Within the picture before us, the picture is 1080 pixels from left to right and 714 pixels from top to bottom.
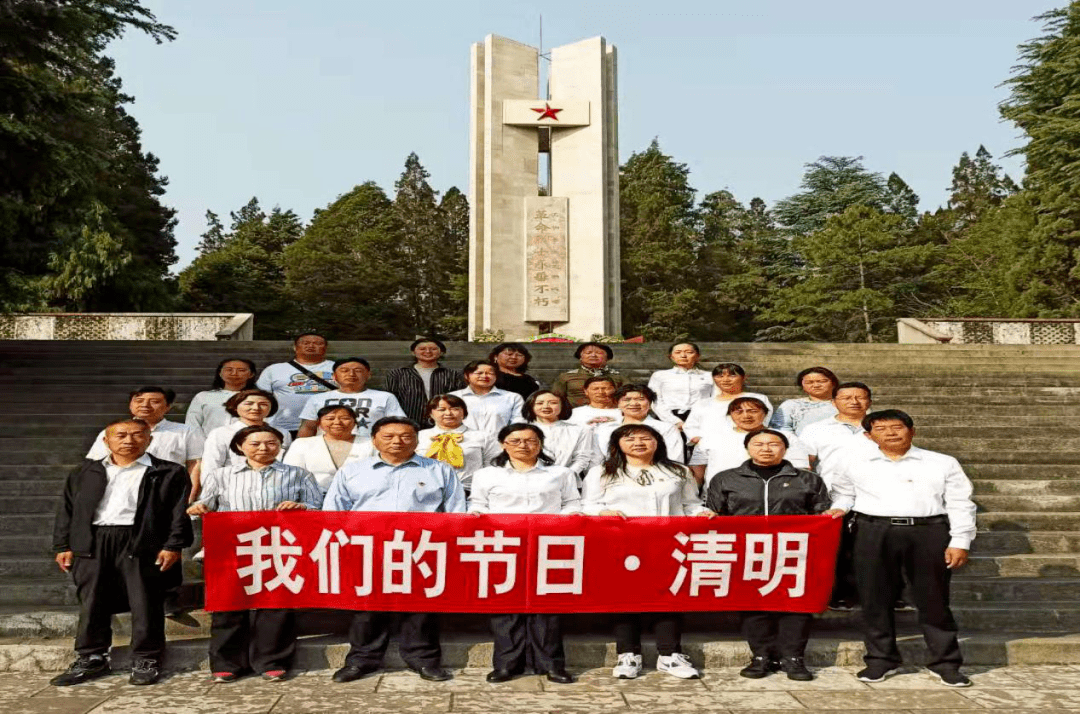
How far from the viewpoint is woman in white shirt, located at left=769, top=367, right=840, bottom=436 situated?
608cm

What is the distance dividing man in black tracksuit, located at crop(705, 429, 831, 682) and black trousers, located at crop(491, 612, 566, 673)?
3.37 feet

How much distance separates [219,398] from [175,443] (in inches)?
28.4

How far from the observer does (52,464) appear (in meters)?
7.64

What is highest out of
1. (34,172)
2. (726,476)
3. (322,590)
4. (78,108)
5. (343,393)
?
(78,108)

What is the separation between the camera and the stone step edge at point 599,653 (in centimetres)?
480

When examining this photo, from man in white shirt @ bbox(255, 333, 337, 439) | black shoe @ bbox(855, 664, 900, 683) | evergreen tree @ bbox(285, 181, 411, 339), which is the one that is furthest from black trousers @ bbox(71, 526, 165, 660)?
evergreen tree @ bbox(285, 181, 411, 339)

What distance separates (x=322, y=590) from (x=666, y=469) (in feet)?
6.74

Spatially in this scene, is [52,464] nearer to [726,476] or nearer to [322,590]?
[322,590]

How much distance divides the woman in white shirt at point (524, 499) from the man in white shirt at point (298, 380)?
2228 millimetres

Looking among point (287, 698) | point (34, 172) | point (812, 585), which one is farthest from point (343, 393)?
point (34, 172)

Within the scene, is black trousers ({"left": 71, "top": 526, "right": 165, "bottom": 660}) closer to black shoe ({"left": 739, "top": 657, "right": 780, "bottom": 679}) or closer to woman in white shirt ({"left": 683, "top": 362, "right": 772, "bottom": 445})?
black shoe ({"left": 739, "top": 657, "right": 780, "bottom": 679})

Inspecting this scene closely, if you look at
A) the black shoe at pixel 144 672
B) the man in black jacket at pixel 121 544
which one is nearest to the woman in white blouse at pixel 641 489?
the man in black jacket at pixel 121 544

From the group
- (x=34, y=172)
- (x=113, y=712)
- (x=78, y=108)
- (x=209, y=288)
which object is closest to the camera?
(x=113, y=712)

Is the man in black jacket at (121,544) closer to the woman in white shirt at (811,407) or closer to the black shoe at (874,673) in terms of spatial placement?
the black shoe at (874,673)
